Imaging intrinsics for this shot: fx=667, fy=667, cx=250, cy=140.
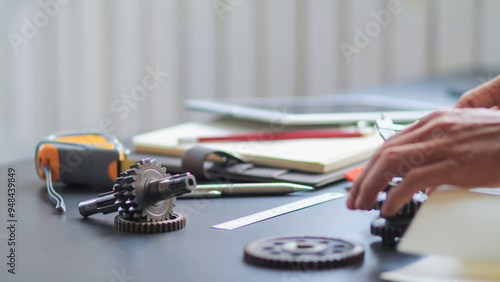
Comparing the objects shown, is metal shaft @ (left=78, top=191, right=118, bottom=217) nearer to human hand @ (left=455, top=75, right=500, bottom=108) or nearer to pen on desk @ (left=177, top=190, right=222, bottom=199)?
pen on desk @ (left=177, top=190, right=222, bottom=199)

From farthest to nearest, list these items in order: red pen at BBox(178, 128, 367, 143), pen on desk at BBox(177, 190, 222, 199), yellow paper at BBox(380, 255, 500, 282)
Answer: red pen at BBox(178, 128, 367, 143)
pen on desk at BBox(177, 190, 222, 199)
yellow paper at BBox(380, 255, 500, 282)

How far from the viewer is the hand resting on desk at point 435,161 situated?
60 cm

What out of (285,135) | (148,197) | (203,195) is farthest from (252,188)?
(285,135)

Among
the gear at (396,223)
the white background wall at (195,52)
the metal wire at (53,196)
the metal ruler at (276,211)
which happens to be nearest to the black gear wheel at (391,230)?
the gear at (396,223)

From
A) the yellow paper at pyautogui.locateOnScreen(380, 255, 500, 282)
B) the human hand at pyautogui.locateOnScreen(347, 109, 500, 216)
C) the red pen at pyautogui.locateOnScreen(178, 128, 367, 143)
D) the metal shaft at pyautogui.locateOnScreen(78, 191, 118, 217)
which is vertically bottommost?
the yellow paper at pyautogui.locateOnScreen(380, 255, 500, 282)

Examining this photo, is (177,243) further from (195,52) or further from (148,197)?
(195,52)

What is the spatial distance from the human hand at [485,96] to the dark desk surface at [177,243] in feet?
0.66

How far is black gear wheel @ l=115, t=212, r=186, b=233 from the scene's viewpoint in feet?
2.16

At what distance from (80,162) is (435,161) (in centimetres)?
48

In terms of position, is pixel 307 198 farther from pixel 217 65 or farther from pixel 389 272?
pixel 217 65

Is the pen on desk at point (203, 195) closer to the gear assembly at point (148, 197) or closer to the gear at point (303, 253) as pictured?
the gear assembly at point (148, 197)

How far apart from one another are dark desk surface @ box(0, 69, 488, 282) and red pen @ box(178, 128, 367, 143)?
10.6 inches

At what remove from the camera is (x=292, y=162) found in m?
0.93

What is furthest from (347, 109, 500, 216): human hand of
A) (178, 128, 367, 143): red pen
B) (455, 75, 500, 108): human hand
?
(178, 128, 367, 143): red pen
